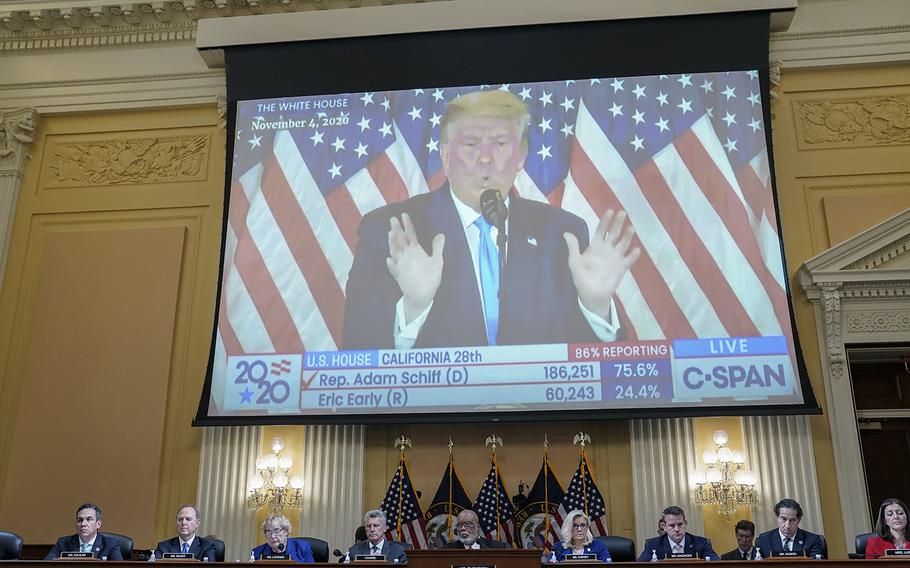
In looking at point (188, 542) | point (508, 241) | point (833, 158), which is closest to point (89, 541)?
point (188, 542)

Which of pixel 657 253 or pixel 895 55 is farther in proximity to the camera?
pixel 895 55

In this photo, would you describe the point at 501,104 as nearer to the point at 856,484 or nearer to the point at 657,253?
the point at 657,253

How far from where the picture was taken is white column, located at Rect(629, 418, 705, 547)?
749 cm

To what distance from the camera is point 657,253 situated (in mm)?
8031

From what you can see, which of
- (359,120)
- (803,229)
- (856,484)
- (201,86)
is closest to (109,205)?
(201,86)

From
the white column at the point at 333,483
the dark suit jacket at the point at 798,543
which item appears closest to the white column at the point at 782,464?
the dark suit jacket at the point at 798,543

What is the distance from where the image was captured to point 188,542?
6188mm

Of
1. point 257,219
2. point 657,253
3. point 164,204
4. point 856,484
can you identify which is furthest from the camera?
point 164,204

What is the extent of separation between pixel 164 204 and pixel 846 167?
6.70 meters

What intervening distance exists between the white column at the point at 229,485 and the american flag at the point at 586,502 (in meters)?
2.68

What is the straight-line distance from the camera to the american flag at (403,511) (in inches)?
294

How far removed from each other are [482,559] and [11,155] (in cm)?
755

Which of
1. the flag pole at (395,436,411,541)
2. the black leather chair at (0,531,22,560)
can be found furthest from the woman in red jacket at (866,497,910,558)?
the black leather chair at (0,531,22,560)

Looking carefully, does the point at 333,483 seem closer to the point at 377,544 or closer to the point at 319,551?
the point at 319,551
